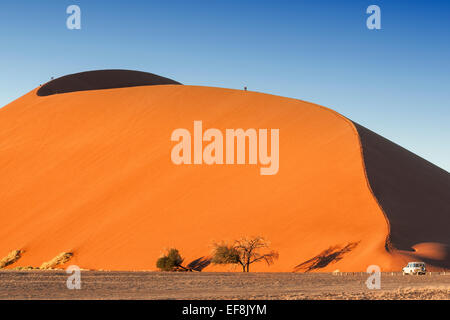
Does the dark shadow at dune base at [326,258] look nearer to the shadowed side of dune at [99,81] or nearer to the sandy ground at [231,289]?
the sandy ground at [231,289]

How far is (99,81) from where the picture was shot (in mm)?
68938

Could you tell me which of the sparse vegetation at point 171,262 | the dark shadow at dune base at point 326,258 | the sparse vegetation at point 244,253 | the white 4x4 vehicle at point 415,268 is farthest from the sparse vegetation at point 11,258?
the white 4x4 vehicle at point 415,268

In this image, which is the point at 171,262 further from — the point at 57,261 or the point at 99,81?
the point at 99,81

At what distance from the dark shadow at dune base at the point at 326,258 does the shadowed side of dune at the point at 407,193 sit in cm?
217

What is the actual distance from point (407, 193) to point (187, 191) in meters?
13.3

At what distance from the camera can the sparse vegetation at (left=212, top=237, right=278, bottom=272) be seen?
1212 inches

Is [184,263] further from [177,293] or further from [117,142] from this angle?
[117,142]

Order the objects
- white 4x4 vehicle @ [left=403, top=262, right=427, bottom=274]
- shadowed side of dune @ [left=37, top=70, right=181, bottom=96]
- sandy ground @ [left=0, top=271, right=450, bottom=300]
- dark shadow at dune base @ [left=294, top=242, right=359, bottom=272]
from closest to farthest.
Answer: sandy ground @ [left=0, top=271, right=450, bottom=300] → white 4x4 vehicle @ [left=403, top=262, right=427, bottom=274] → dark shadow at dune base @ [left=294, top=242, right=359, bottom=272] → shadowed side of dune @ [left=37, top=70, right=181, bottom=96]

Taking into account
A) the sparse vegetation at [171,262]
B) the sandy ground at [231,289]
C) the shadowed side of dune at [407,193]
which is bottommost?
the sparse vegetation at [171,262]

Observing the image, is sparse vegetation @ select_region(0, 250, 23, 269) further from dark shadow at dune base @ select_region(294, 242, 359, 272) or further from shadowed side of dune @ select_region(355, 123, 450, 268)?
shadowed side of dune @ select_region(355, 123, 450, 268)

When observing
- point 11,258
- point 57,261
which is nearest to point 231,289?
point 57,261

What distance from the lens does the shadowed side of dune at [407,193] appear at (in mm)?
32122

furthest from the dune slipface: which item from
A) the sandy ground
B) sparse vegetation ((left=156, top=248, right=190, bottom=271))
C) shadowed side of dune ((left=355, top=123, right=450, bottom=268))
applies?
the sandy ground

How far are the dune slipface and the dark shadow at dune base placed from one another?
63 millimetres
